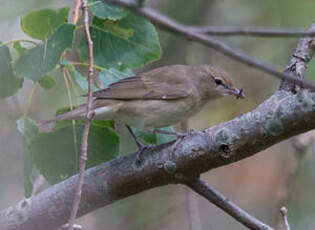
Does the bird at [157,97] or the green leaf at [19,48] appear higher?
the green leaf at [19,48]

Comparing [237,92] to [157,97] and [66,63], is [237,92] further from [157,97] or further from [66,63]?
[66,63]

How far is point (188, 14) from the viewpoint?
5562mm

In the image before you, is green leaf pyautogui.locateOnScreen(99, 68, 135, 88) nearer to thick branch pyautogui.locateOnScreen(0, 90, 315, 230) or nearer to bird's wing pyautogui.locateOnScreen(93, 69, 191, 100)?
bird's wing pyautogui.locateOnScreen(93, 69, 191, 100)

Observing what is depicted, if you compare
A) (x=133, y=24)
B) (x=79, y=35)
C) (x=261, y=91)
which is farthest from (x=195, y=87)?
(x=261, y=91)

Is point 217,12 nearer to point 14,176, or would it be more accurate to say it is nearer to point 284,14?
point 284,14

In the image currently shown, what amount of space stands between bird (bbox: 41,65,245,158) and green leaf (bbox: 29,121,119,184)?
113 millimetres

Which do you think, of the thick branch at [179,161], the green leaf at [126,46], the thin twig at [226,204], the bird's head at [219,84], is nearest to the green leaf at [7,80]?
the green leaf at [126,46]

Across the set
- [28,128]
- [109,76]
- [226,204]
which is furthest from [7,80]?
[226,204]

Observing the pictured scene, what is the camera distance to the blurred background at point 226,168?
4.83 meters

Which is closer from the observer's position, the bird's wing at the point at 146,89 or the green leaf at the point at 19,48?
the green leaf at the point at 19,48

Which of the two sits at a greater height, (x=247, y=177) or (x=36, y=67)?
(x=36, y=67)

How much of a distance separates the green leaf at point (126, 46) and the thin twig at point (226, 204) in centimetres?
99

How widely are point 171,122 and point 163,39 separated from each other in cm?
252

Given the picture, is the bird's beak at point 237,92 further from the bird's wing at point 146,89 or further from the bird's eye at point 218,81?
the bird's wing at point 146,89
